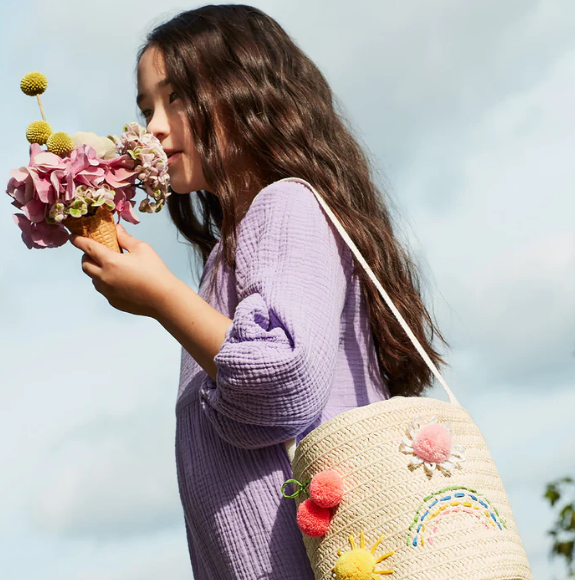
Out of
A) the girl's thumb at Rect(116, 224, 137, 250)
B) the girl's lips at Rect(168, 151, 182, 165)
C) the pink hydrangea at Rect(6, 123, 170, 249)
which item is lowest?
the girl's thumb at Rect(116, 224, 137, 250)

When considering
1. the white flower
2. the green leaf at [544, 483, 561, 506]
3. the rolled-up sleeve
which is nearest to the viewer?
the rolled-up sleeve

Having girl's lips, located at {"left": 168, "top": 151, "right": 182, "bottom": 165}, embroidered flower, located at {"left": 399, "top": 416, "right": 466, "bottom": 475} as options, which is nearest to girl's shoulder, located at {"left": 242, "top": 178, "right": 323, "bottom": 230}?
girl's lips, located at {"left": 168, "top": 151, "right": 182, "bottom": 165}

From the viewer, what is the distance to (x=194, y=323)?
2006 millimetres

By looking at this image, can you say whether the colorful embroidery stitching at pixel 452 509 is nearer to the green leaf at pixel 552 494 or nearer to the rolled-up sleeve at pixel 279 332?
the rolled-up sleeve at pixel 279 332

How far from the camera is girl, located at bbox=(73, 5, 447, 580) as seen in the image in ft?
6.24

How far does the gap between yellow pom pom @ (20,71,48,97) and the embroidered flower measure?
1415mm

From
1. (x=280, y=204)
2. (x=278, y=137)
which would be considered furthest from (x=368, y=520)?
(x=278, y=137)

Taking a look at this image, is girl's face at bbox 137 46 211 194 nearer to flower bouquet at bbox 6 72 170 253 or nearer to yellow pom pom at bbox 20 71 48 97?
flower bouquet at bbox 6 72 170 253

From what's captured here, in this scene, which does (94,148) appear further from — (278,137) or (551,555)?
(551,555)

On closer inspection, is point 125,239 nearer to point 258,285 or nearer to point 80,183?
point 80,183

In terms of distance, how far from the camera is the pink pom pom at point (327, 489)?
5.80ft

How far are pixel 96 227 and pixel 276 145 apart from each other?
0.63 meters

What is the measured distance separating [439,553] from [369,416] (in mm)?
331

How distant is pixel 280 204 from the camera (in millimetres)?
2152
